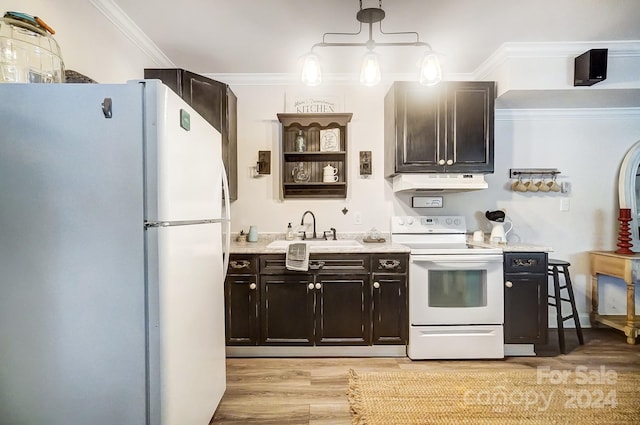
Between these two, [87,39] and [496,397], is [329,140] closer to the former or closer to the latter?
[87,39]

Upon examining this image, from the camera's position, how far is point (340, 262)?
2.48 metres

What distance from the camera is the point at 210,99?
263 centimetres

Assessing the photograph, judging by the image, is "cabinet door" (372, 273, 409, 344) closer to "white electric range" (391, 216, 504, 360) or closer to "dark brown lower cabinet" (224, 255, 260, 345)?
"white electric range" (391, 216, 504, 360)

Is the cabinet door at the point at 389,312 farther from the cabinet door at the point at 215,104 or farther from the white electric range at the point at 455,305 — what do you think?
the cabinet door at the point at 215,104

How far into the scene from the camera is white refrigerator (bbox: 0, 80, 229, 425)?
106cm

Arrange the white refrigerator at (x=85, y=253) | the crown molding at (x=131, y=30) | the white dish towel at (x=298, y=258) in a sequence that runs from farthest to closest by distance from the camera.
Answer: the white dish towel at (x=298, y=258) < the crown molding at (x=131, y=30) < the white refrigerator at (x=85, y=253)

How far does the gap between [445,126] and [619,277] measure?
214cm

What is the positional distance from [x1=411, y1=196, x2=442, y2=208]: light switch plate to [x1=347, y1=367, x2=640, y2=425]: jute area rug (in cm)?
150

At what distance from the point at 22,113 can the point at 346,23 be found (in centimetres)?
200

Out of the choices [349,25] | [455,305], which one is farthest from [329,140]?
[455,305]

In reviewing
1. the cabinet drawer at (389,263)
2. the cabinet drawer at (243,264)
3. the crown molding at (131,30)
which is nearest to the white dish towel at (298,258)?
the cabinet drawer at (243,264)

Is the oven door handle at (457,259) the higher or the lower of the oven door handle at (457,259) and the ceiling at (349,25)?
the lower

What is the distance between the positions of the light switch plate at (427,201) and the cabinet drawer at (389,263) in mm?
788

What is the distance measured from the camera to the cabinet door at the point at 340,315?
246 centimetres
